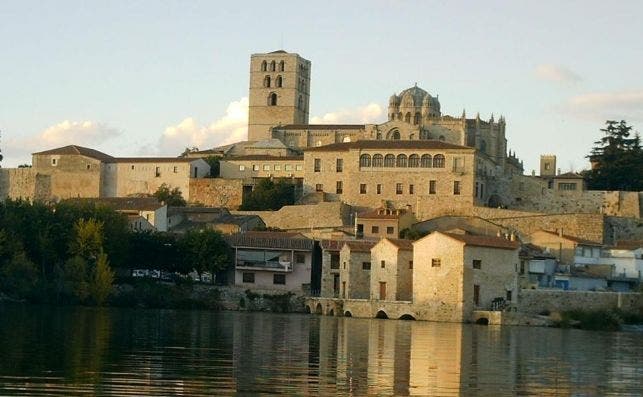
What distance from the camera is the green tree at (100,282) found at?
56.5 m

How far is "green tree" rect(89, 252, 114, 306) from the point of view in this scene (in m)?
56.5

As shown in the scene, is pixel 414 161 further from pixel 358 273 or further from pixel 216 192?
pixel 358 273

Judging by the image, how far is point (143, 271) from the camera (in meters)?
64.4

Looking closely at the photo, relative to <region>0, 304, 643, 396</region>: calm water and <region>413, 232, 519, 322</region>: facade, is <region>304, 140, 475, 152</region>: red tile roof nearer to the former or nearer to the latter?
<region>413, 232, 519, 322</region>: facade

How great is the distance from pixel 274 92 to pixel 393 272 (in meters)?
53.3

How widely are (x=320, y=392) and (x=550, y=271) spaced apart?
38.2 m

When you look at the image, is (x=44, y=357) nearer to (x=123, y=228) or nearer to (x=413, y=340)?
(x=413, y=340)

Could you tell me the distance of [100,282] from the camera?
186 ft

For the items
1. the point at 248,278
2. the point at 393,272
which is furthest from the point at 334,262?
the point at 393,272

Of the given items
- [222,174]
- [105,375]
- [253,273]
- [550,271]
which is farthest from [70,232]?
[105,375]

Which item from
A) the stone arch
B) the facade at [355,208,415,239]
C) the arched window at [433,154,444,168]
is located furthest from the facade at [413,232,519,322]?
the arched window at [433,154,444,168]

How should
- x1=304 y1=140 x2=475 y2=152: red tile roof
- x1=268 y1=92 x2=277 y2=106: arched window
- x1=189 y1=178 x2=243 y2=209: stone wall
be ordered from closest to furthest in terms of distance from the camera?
Result: 1. x1=304 y1=140 x2=475 y2=152: red tile roof
2. x1=189 y1=178 x2=243 y2=209: stone wall
3. x1=268 y1=92 x2=277 y2=106: arched window

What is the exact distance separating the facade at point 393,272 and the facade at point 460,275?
78.0 inches

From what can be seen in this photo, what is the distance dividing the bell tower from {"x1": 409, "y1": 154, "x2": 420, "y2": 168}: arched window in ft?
92.3
